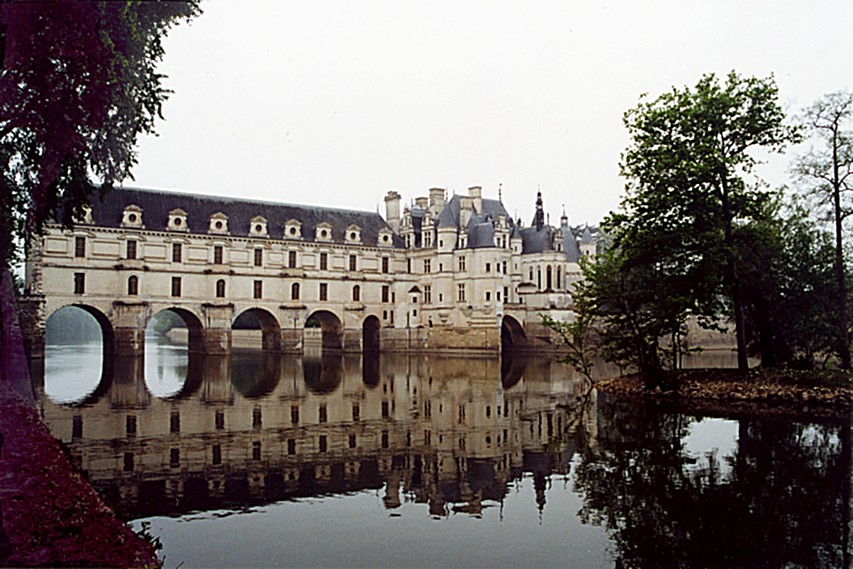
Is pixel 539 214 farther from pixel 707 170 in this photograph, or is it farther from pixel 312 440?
pixel 312 440

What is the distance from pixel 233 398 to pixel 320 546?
46.1 ft

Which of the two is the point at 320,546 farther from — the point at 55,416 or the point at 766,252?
the point at 766,252

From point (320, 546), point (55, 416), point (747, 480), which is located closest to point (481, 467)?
point (747, 480)

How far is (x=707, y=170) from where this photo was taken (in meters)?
20.4

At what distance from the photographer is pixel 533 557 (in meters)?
7.55

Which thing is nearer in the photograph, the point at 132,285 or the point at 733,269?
the point at 733,269

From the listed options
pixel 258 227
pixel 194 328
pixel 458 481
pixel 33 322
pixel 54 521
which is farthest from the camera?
pixel 258 227

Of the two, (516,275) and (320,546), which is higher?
(516,275)

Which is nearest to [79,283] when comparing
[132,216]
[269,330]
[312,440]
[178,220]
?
[132,216]

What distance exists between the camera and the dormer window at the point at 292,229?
46.9 meters

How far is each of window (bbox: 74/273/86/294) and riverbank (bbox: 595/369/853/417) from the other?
92.4 ft

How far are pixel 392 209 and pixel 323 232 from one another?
23.9 ft

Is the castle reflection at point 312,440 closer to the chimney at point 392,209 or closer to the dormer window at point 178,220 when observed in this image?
the dormer window at point 178,220

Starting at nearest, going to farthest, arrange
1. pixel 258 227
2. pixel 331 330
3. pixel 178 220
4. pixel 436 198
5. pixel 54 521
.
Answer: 1. pixel 54 521
2. pixel 178 220
3. pixel 258 227
4. pixel 331 330
5. pixel 436 198
